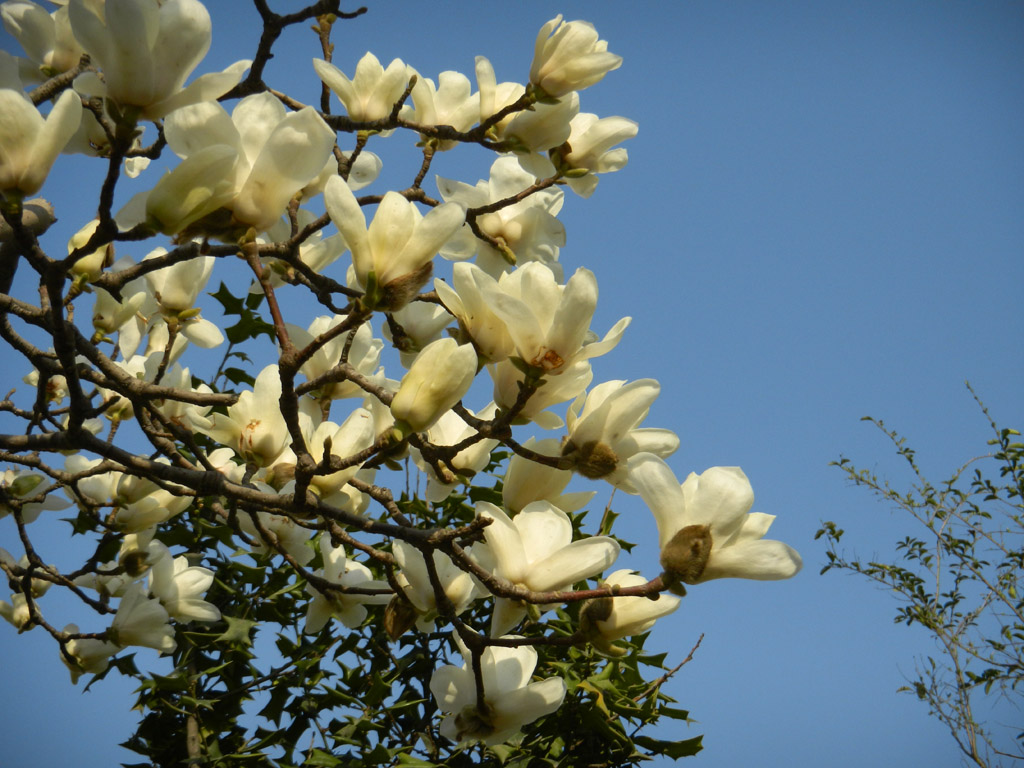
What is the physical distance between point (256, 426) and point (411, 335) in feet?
0.73

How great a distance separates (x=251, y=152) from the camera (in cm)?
77

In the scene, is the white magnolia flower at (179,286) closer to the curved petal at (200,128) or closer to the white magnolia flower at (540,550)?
the curved petal at (200,128)

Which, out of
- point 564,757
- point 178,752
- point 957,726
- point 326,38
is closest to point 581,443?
point 564,757

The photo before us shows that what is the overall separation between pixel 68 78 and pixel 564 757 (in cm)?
120

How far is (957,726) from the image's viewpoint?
9.63 ft

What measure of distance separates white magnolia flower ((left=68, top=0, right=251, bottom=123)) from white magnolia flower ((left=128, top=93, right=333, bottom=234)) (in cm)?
3

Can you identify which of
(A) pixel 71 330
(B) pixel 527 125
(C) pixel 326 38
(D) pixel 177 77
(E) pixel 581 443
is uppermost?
(C) pixel 326 38

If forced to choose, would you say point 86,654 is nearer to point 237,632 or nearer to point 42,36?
point 237,632

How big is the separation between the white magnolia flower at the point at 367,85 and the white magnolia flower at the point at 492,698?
80cm

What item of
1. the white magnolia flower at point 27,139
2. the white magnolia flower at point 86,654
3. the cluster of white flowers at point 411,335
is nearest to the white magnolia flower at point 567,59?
the cluster of white flowers at point 411,335

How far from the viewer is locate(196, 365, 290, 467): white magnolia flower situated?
101 centimetres

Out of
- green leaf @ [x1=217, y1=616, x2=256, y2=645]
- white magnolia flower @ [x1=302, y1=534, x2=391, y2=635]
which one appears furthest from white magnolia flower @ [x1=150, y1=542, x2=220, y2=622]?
white magnolia flower @ [x1=302, y1=534, x2=391, y2=635]

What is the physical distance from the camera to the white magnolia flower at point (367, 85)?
123 centimetres

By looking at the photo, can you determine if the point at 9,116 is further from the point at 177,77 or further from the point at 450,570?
the point at 450,570
